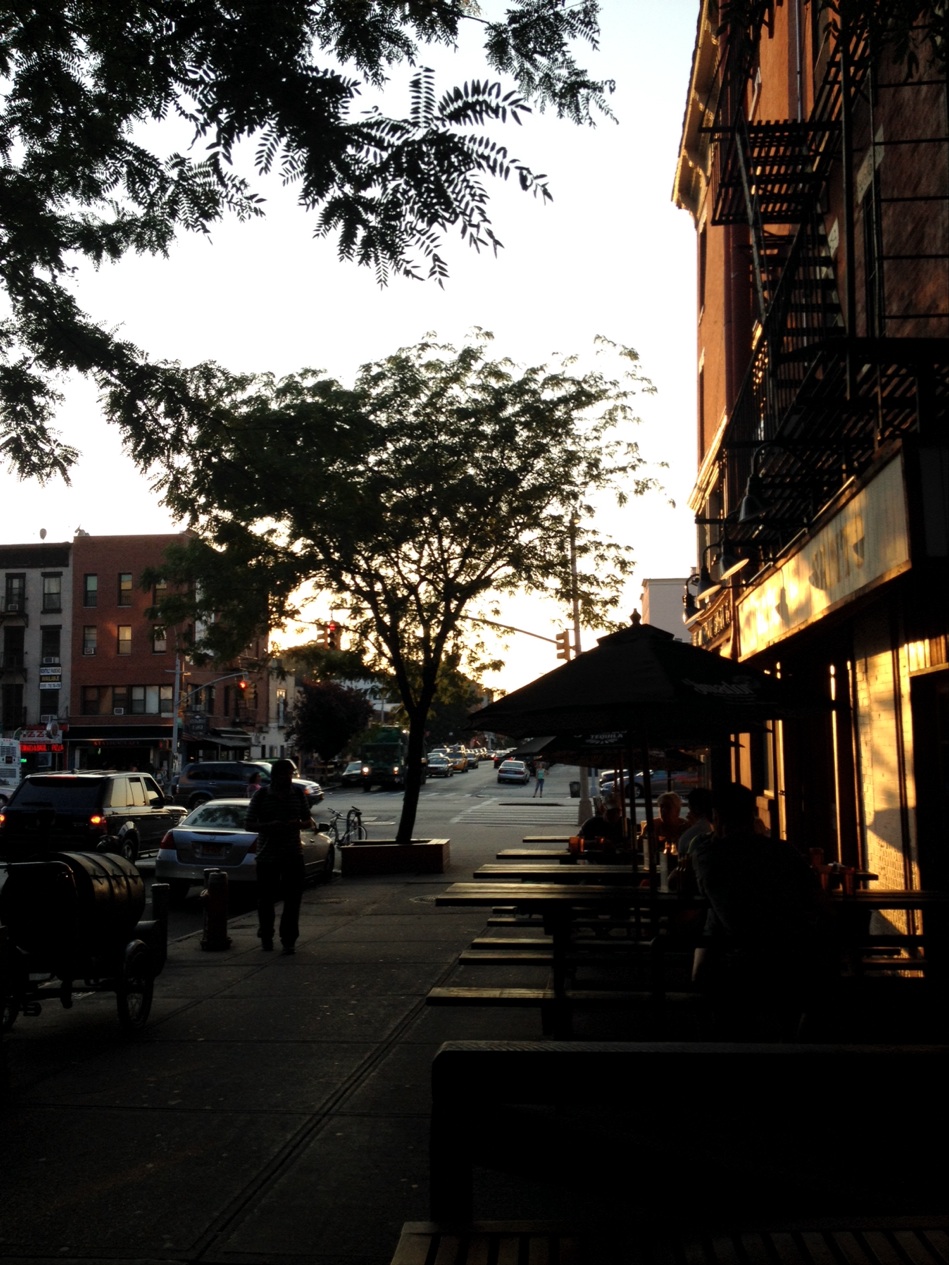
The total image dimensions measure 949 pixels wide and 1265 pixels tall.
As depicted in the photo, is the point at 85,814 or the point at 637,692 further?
the point at 85,814

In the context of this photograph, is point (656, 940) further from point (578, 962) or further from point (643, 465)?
point (643, 465)

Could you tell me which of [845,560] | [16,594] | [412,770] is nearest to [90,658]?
[16,594]

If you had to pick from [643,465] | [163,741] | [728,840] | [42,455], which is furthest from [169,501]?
[163,741]

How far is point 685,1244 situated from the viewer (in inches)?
115

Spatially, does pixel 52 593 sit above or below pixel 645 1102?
above

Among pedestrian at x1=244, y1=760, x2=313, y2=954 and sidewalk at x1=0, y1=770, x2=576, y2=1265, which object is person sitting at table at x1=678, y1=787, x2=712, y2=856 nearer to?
sidewalk at x1=0, y1=770, x2=576, y2=1265

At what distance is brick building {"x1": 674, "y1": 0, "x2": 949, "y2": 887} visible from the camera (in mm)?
7578

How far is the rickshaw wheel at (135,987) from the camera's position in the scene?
7930mm

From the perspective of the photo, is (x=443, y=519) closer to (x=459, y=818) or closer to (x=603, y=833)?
(x=603, y=833)

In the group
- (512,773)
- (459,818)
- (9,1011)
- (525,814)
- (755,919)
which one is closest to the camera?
(755,919)

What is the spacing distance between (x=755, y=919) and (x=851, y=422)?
4861mm

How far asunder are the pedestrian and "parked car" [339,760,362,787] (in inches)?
2140

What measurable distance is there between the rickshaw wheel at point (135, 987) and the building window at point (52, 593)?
2485 inches

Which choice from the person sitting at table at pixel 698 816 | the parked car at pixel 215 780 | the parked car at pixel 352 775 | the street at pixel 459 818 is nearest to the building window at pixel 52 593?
the parked car at pixel 352 775
